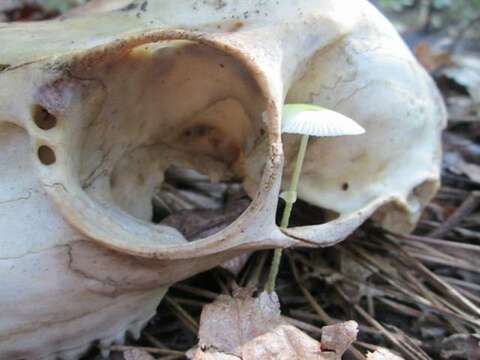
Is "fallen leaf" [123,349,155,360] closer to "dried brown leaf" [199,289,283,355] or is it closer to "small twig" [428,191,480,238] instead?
"dried brown leaf" [199,289,283,355]

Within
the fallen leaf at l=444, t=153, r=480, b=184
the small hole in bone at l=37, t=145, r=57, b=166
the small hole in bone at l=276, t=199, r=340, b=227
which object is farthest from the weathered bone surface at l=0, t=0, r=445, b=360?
the fallen leaf at l=444, t=153, r=480, b=184

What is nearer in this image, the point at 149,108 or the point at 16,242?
the point at 16,242

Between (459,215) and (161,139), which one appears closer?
(161,139)

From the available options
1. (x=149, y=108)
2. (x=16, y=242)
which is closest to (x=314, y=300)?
(x=149, y=108)

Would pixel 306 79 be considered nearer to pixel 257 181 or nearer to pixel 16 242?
pixel 257 181

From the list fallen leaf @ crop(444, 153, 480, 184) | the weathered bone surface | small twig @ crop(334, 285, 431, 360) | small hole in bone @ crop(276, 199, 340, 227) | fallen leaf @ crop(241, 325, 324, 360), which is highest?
the weathered bone surface

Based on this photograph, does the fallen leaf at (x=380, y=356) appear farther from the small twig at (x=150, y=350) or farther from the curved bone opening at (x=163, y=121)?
the curved bone opening at (x=163, y=121)

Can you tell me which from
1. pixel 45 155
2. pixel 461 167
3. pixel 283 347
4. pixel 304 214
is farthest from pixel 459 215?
pixel 45 155

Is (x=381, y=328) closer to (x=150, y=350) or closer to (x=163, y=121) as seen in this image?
(x=150, y=350)
